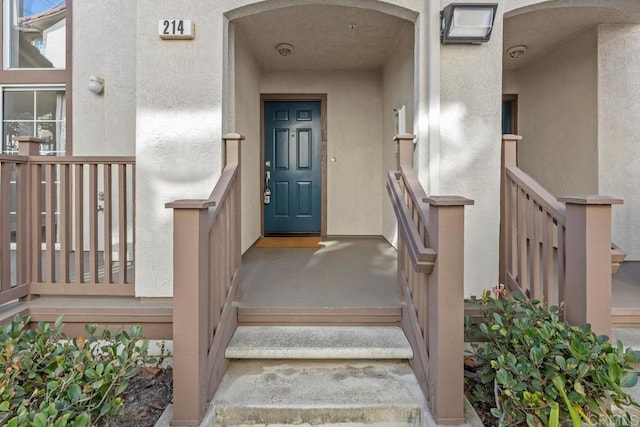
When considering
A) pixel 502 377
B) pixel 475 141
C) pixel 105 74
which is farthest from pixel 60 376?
pixel 105 74

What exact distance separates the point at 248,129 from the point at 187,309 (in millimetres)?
3109

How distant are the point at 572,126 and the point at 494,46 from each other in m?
2.23

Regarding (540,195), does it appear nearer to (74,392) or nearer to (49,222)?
(74,392)

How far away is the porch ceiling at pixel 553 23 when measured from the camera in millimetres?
3559

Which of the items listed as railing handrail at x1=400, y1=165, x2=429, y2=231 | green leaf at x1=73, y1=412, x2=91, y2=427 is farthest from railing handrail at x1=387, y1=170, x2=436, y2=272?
green leaf at x1=73, y1=412, x2=91, y2=427

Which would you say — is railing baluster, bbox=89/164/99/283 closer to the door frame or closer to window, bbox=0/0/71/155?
window, bbox=0/0/71/155

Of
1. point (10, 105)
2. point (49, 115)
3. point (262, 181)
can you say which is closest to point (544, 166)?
point (262, 181)

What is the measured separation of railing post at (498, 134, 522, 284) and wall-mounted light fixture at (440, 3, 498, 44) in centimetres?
74

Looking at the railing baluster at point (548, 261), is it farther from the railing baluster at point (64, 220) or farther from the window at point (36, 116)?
the window at point (36, 116)

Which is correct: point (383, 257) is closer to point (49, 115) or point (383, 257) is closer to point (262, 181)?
point (262, 181)

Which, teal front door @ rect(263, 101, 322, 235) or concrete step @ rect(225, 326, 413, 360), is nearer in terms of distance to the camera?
concrete step @ rect(225, 326, 413, 360)

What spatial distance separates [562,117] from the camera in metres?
4.49

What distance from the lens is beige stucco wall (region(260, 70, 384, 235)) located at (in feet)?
17.5

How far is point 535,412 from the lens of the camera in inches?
64.3
